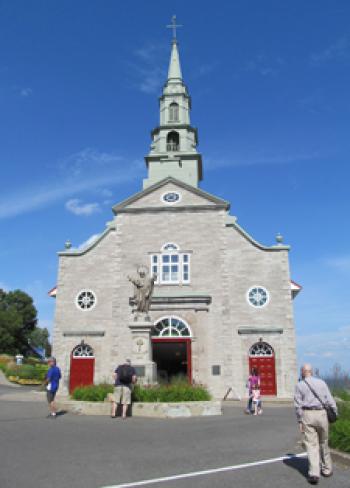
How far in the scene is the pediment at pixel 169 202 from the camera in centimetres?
2678

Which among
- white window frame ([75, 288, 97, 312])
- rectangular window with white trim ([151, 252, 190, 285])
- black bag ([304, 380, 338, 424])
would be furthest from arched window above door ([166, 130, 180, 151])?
black bag ([304, 380, 338, 424])

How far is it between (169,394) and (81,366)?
1217 cm

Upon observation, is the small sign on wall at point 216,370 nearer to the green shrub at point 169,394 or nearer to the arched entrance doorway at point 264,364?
the arched entrance doorway at point 264,364

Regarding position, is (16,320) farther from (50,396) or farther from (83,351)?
(50,396)

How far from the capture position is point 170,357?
2959 centimetres

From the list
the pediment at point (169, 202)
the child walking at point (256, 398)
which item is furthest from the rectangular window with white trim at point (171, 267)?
the child walking at point (256, 398)

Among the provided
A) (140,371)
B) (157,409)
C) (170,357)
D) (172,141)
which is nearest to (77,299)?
(170,357)

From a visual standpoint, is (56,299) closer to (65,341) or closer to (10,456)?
(65,341)

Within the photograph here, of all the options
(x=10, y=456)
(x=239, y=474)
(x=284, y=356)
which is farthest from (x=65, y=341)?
(x=239, y=474)

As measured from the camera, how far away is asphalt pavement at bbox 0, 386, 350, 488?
6.25 m

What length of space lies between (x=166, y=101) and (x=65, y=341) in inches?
749

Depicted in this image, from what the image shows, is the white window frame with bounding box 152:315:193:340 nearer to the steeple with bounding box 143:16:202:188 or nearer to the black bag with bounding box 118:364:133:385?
the steeple with bounding box 143:16:202:188

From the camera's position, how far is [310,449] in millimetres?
6488

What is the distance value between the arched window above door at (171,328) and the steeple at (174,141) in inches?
401
